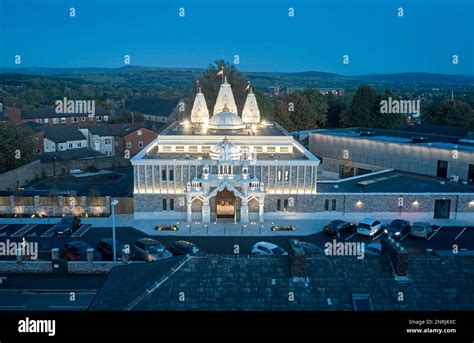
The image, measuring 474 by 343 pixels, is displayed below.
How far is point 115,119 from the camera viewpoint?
285 feet

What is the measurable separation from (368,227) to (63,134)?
4808 centimetres

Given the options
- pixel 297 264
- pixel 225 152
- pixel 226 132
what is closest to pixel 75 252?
pixel 225 152

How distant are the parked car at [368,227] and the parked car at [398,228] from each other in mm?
687

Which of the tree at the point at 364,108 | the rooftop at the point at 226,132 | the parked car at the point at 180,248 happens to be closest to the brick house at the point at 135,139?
the rooftop at the point at 226,132

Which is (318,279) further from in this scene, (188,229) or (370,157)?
(370,157)

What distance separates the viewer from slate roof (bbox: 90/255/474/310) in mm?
13102

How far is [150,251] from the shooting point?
2681 cm

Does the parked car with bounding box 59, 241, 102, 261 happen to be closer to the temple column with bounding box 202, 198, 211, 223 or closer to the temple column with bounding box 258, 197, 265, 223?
the temple column with bounding box 202, 198, 211, 223

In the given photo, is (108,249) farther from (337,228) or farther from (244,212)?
(337,228)

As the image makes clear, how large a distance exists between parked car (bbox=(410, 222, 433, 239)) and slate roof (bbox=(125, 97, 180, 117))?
6796cm

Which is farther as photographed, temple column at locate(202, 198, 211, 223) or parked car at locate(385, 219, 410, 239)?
temple column at locate(202, 198, 211, 223)

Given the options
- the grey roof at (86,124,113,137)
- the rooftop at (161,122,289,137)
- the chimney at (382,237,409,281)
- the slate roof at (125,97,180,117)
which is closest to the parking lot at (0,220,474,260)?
the rooftop at (161,122,289,137)

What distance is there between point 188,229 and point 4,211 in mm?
14579

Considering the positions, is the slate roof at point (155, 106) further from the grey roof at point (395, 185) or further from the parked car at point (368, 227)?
the parked car at point (368, 227)
